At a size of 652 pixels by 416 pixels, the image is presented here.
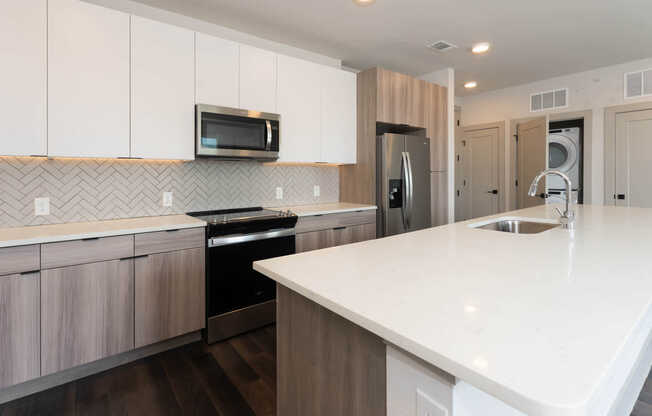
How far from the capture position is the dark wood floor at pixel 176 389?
177cm

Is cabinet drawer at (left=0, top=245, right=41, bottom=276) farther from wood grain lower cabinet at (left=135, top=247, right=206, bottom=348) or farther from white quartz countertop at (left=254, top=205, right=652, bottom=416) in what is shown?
white quartz countertop at (left=254, top=205, right=652, bottom=416)

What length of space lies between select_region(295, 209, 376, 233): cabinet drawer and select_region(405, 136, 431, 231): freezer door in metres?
0.56

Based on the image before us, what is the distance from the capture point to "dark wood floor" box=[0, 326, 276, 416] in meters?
1.77

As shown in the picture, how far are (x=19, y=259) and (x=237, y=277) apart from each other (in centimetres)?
126

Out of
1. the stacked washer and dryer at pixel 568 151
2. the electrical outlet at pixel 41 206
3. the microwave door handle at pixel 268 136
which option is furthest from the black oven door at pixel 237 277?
the stacked washer and dryer at pixel 568 151

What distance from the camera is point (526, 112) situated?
16.8 ft

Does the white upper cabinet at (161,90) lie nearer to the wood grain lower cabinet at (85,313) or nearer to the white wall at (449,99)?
the wood grain lower cabinet at (85,313)

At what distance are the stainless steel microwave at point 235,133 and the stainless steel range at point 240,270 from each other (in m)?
0.54

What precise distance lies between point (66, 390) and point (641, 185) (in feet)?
20.1

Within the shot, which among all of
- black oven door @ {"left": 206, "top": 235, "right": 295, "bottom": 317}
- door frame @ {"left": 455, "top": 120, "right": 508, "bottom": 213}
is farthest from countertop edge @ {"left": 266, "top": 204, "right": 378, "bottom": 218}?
door frame @ {"left": 455, "top": 120, "right": 508, "bottom": 213}

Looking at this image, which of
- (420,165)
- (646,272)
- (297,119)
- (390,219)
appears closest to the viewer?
(646,272)

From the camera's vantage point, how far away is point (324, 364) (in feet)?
3.66

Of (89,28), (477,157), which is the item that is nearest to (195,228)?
(89,28)

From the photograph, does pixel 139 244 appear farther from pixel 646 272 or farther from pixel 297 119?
pixel 646 272
